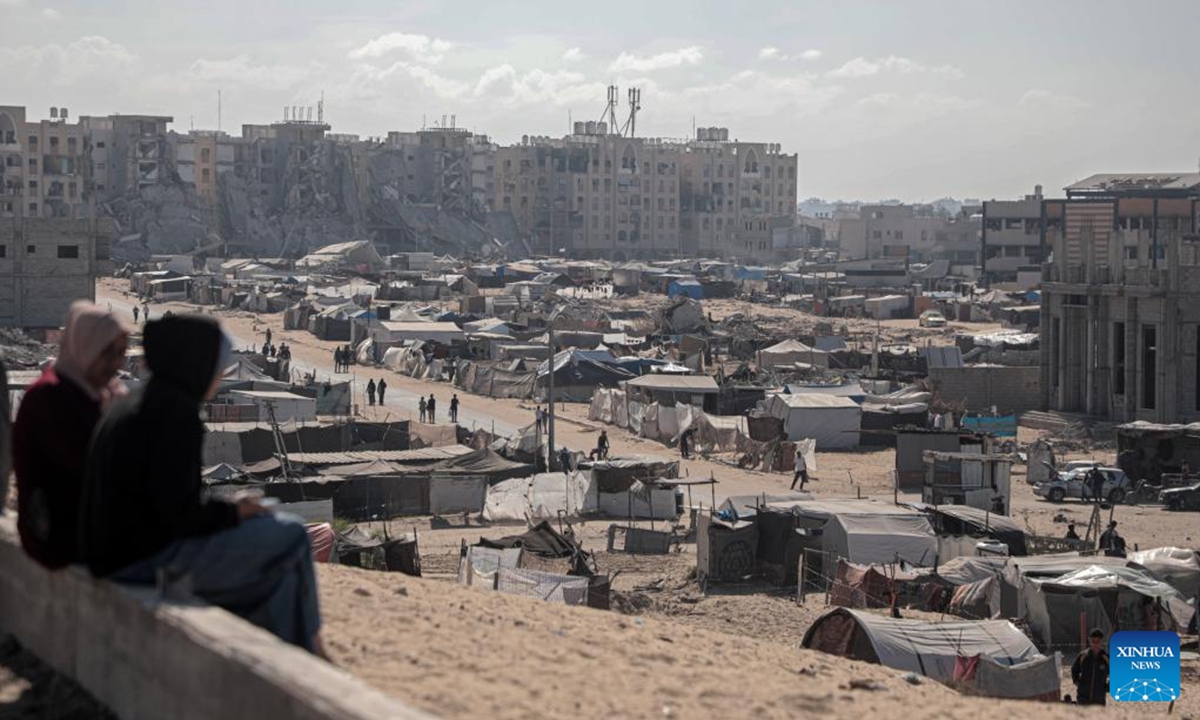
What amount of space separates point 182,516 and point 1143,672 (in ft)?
35.4

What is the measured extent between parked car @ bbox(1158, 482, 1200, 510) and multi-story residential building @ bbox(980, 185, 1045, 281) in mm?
75928

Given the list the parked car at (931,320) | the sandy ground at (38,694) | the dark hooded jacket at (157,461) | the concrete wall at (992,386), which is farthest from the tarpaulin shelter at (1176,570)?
the parked car at (931,320)

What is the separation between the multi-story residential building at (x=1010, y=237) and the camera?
104125 millimetres

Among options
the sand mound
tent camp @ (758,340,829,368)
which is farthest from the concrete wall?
the sand mound

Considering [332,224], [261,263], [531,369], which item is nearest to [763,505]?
[531,369]

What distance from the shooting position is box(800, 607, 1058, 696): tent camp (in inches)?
555

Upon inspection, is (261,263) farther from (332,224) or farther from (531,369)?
(531,369)

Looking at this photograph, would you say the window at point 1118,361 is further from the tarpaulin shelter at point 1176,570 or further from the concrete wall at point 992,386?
the tarpaulin shelter at point 1176,570

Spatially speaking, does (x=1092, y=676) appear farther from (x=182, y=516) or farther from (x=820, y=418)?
(x=820, y=418)

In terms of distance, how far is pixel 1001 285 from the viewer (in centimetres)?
9194

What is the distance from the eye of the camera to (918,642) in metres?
14.3

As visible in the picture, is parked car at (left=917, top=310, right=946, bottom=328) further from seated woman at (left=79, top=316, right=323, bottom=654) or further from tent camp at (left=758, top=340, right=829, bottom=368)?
seated woman at (left=79, top=316, right=323, bottom=654)

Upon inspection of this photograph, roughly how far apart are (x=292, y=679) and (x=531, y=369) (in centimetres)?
4256

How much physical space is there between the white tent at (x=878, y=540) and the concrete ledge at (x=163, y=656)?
48.1ft
